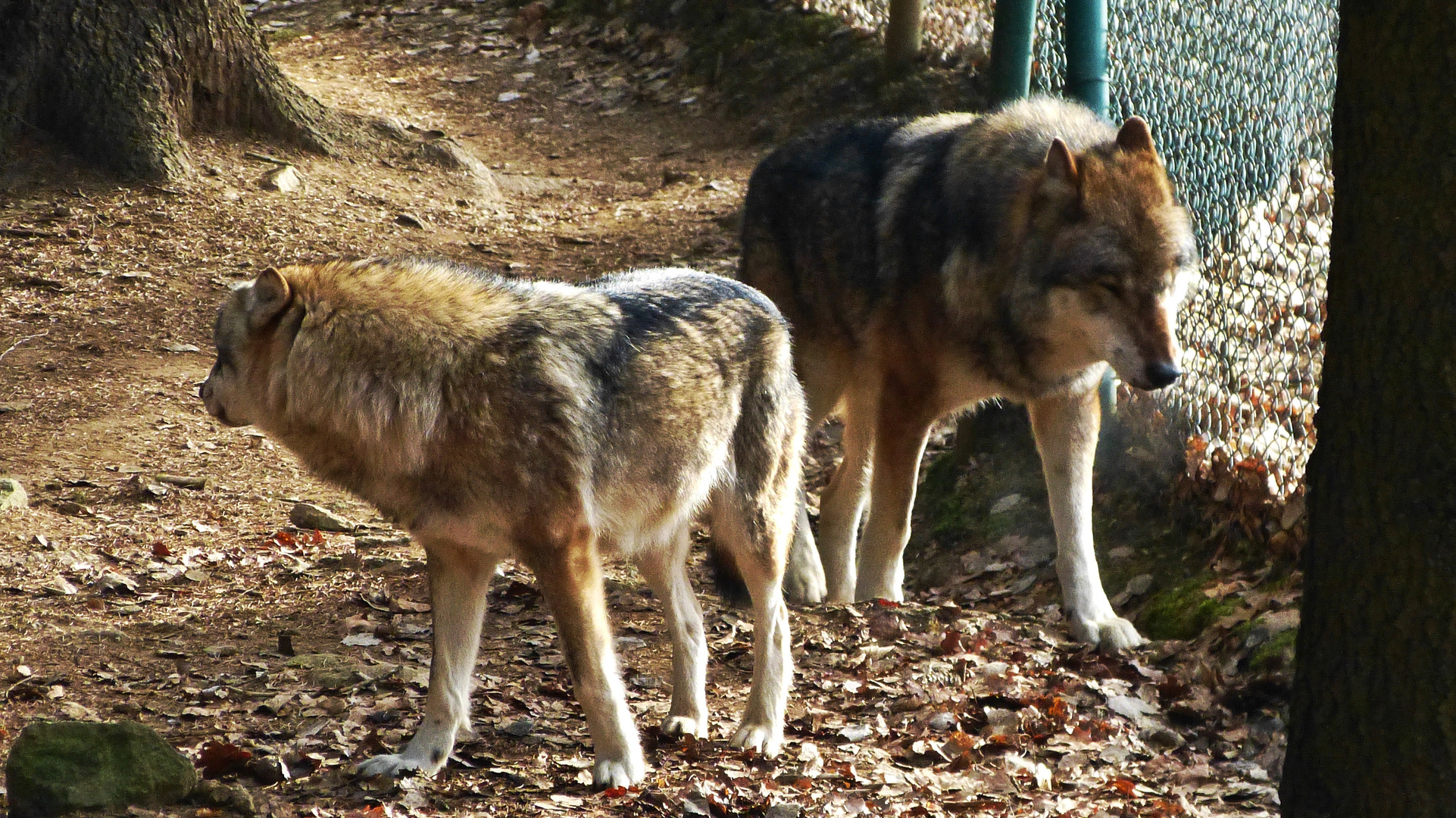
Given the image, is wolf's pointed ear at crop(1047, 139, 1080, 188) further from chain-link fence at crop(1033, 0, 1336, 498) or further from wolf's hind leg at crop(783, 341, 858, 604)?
wolf's hind leg at crop(783, 341, 858, 604)

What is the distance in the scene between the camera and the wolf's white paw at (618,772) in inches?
155

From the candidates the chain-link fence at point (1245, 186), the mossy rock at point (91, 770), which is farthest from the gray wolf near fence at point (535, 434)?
the chain-link fence at point (1245, 186)

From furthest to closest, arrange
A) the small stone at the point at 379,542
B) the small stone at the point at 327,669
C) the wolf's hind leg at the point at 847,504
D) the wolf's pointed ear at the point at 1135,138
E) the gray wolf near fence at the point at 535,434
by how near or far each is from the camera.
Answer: the wolf's hind leg at the point at 847,504 → the small stone at the point at 379,542 → the wolf's pointed ear at the point at 1135,138 → the small stone at the point at 327,669 → the gray wolf near fence at the point at 535,434

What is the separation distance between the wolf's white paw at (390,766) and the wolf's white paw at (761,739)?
3.38 ft

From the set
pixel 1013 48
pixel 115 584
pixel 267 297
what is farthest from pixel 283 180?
pixel 267 297

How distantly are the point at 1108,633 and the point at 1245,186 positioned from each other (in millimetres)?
2440

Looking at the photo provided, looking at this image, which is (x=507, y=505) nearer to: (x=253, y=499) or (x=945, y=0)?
(x=253, y=499)

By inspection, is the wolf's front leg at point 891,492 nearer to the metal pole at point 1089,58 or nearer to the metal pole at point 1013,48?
the metal pole at point 1089,58

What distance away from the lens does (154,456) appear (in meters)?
6.83

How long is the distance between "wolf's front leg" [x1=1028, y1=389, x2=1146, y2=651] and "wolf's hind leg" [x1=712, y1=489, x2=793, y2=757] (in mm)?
1741

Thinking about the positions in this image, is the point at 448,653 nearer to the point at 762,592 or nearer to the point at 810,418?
the point at 762,592

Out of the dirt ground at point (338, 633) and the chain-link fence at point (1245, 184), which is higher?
the chain-link fence at point (1245, 184)

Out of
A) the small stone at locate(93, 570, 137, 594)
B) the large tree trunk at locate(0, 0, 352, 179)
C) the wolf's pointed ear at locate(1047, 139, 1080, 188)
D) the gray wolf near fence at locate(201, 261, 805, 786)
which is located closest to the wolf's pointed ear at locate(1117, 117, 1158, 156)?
the wolf's pointed ear at locate(1047, 139, 1080, 188)

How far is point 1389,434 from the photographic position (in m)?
2.69
